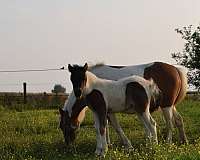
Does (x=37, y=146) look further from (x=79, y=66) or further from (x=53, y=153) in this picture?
(x=79, y=66)

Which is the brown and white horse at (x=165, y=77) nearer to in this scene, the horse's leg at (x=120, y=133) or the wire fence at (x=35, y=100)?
the horse's leg at (x=120, y=133)

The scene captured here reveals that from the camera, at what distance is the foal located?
421 inches

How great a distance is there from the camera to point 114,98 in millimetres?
10953

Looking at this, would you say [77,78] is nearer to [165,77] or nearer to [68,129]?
[68,129]

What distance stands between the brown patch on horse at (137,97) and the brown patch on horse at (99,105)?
24.2 inches

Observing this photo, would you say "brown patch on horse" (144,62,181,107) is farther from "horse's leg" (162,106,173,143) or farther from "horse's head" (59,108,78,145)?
"horse's head" (59,108,78,145)

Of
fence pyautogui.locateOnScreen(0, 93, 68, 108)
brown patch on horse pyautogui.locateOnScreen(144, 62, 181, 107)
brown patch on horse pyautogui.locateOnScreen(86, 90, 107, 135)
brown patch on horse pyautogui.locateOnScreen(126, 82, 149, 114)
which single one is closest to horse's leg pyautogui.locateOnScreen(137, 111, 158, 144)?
brown patch on horse pyautogui.locateOnScreen(126, 82, 149, 114)

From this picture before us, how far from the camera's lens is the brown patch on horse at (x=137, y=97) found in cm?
1092

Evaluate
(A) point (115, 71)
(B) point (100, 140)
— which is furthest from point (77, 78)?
(A) point (115, 71)

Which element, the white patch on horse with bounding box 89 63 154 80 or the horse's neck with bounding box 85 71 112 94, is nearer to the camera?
the horse's neck with bounding box 85 71 112 94

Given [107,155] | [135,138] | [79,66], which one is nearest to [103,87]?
[79,66]

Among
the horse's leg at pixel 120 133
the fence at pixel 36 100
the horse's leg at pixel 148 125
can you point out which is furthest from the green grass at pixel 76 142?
the fence at pixel 36 100

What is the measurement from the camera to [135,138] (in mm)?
13211

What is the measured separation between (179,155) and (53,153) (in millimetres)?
3095
